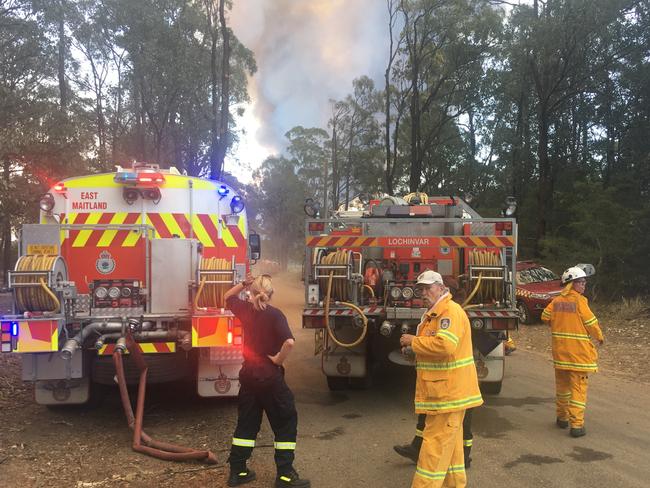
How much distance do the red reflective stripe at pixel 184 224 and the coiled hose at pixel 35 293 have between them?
1.67 m

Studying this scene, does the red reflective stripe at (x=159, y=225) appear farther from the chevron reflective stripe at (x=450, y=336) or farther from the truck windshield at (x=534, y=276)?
the truck windshield at (x=534, y=276)

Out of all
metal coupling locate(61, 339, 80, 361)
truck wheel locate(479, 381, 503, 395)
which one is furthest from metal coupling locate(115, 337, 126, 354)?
truck wheel locate(479, 381, 503, 395)

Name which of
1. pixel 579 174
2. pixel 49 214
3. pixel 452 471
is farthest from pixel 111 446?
pixel 579 174

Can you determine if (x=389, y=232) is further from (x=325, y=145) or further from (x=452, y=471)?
(x=325, y=145)

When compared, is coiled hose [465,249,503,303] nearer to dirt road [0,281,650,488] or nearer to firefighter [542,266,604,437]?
firefighter [542,266,604,437]

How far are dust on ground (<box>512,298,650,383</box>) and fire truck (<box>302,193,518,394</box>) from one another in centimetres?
348

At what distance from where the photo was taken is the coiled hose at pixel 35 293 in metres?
4.62

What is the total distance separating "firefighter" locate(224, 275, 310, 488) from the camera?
406 cm

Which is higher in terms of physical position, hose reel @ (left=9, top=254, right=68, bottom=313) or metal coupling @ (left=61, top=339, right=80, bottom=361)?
hose reel @ (left=9, top=254, right=68, bottom=313)

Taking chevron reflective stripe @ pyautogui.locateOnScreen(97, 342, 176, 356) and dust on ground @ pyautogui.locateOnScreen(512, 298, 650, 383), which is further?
dust on ground @ pyautogui.locateOnScreen(512, 298, 650, 383)

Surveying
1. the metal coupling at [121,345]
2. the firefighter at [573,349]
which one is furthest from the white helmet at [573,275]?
the metal coupling at [121,345]

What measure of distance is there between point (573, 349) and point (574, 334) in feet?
0.52

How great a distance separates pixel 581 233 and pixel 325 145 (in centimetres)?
3366

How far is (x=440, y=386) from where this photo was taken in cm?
372
